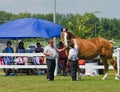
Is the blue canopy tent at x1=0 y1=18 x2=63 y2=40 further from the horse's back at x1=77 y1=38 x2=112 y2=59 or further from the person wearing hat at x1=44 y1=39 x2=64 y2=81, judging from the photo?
the person wearing hat at x1=44 y1=39 x2=64 y2=81

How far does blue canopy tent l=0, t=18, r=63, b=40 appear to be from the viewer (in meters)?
26.0

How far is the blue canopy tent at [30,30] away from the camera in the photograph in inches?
1025

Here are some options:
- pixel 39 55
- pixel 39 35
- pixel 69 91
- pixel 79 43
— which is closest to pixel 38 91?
pixel 69 91

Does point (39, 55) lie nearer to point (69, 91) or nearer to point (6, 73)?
point (6, 73)

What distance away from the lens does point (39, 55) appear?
24188mm

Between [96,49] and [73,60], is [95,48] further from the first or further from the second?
[73,60]

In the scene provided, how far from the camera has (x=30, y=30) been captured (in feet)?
86.3

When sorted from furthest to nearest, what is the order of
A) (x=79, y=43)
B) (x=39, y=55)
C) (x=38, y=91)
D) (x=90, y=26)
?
1. (x=90, y=26)
2. (x=39, y=55)
3. (x=79, y=43)
4. (x=38, y=91)

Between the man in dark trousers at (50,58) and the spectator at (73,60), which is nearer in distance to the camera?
the spectator at (73,60)

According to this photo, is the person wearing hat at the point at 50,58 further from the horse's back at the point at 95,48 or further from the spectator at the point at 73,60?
the horse's back at the point at 95,48

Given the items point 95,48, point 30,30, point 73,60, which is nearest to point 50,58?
point 73,60

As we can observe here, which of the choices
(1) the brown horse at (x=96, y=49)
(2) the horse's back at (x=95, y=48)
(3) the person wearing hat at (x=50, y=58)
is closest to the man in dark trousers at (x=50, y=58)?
(3) the person wearing hat at (x=50, y=58)

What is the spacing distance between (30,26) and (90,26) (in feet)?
73.6

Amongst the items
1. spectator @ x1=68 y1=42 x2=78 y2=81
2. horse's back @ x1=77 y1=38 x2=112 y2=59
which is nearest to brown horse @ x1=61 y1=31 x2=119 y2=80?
horse's back @ x1=77 y1=38 x2=112 y2=59
